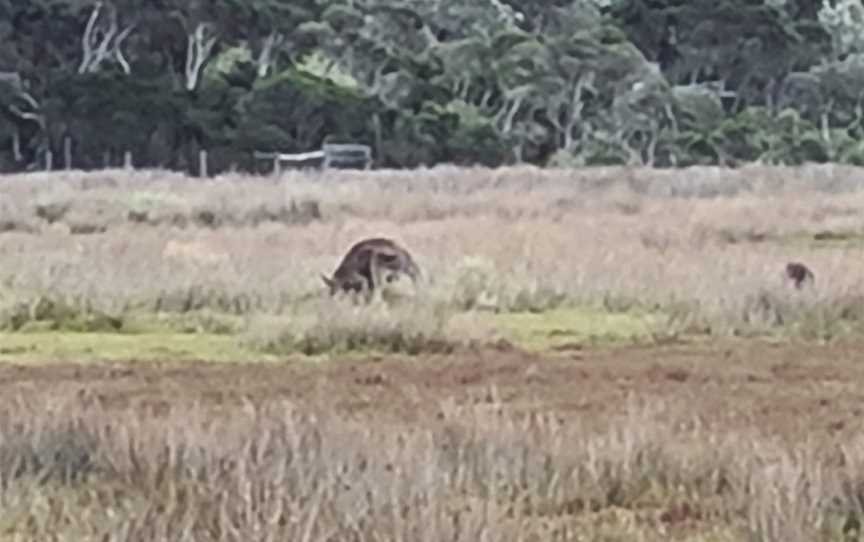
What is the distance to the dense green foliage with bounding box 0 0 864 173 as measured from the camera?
44.0 metres

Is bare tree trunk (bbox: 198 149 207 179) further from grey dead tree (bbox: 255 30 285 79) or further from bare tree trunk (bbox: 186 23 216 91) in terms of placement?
grey dead tree (bbox: 255 30 285 79)

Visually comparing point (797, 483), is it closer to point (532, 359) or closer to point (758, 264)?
point (532, 359)

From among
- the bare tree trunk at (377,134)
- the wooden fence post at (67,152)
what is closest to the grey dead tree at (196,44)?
the wooden fence post at (67,152)

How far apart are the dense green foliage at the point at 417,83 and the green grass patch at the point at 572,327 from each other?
2868cm

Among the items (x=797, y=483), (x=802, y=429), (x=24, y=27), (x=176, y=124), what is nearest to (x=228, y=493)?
(x=797, y=483)

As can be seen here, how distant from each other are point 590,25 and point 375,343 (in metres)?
36.4

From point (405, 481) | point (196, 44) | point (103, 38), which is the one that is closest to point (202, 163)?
point (196, 44)

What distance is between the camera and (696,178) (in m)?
33.5

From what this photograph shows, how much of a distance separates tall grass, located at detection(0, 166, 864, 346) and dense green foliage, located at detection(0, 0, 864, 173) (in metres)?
9.74

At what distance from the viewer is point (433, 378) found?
36.3 ft

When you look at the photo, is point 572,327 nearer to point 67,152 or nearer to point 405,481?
point 405,481

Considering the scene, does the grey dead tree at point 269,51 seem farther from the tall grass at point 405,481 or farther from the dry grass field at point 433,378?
the tall grass at point 405,481

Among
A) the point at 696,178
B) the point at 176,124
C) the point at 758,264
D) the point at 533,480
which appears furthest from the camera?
the point at 176,124

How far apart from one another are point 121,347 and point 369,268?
→ 109 inches
